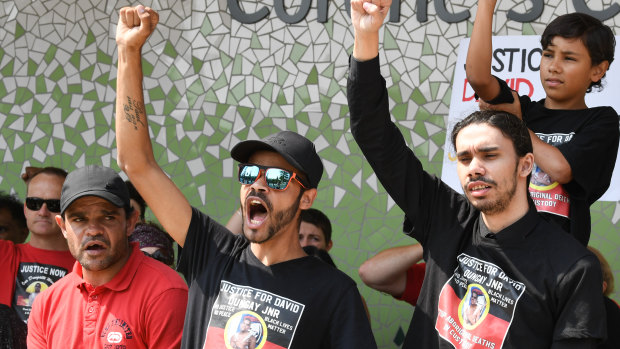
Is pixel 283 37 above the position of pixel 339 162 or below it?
above

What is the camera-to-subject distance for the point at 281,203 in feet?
10.8

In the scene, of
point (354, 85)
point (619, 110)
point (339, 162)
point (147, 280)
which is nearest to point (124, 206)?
point (147, 280)

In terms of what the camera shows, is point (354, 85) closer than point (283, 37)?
Yes

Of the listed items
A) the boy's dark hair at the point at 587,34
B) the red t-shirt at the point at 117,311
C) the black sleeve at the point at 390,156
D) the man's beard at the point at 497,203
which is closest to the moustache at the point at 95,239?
the red t-shirt at the point at 117,311

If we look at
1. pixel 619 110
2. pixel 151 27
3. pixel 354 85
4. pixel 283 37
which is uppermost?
pixel 283 37

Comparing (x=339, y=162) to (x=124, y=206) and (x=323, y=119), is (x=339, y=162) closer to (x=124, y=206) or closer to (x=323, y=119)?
(x=323, y=119)

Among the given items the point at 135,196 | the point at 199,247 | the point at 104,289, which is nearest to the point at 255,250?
the point at 199,247

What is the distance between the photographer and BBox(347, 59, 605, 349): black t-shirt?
2945 mm

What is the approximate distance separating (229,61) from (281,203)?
2.28 metres

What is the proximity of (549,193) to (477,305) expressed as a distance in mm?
694

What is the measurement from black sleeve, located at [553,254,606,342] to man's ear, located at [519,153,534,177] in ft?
1.16

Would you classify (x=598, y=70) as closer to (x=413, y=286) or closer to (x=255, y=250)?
(x=413, y=286)

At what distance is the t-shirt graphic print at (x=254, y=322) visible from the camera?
10.2ft

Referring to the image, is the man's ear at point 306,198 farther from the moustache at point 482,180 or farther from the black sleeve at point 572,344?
the black sleeve at point 572,344
